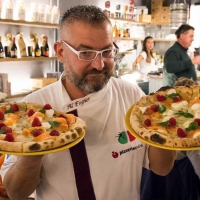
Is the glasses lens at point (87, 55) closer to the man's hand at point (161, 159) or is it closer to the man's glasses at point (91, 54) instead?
the man's glasses at point (91, 54)

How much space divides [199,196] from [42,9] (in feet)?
10.2

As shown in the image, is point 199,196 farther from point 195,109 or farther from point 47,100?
point 47,100

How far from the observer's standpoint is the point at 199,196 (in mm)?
1982

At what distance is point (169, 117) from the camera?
55.2 inches

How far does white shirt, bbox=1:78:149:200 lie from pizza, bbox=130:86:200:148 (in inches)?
5.0

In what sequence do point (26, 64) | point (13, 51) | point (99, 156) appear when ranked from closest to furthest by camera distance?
point (99, 156)
point (13, 51)
point (26, 64)

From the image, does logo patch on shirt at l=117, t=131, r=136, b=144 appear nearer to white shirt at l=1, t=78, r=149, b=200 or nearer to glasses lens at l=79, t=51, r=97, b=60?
white shirt at l=1, t=78, r=149, b=200

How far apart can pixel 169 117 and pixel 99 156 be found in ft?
1.08

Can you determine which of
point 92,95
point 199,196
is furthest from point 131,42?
point 92,95

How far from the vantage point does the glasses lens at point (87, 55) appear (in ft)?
4.16

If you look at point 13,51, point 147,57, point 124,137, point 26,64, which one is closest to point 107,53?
point 124,137

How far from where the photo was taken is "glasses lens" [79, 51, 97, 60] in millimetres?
1269

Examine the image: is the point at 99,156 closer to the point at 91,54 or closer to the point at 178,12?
the point at 91,54

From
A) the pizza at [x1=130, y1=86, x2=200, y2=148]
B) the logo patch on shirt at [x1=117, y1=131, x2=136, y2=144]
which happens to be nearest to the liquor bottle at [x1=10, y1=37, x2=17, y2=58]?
the pizza at [x1=130, y1=86, x2=200, y2=148]
